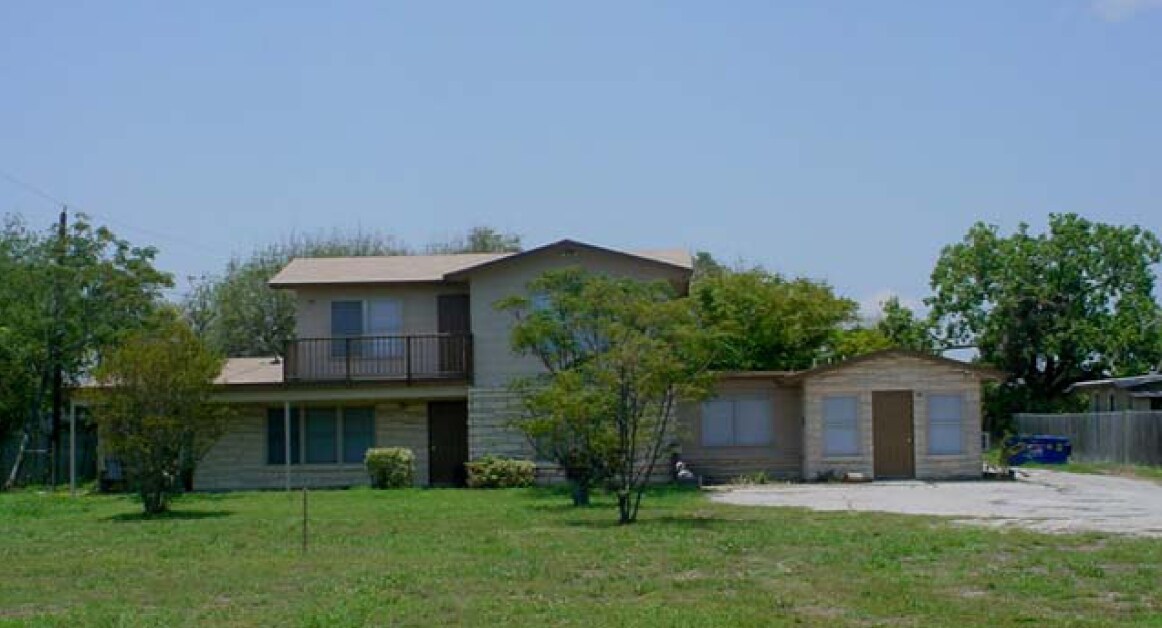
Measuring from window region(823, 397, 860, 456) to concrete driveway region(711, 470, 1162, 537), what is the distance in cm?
150

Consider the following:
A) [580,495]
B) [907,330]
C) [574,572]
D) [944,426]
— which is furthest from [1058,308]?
[574,572]

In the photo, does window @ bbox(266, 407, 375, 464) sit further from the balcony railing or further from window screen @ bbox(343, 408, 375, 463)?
the balcony railing

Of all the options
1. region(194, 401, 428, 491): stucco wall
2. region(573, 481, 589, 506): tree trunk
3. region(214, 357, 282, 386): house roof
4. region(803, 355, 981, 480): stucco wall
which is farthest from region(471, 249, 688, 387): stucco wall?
region(573, 481, 589, 506): tree trunk

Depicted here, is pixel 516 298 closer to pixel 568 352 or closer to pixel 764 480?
pixel 568 352

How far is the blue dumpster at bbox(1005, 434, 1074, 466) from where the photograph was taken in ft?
148

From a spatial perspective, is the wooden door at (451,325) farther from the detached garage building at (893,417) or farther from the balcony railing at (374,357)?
the detached garage building at (893,417)

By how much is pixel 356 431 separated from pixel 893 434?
42.9ft

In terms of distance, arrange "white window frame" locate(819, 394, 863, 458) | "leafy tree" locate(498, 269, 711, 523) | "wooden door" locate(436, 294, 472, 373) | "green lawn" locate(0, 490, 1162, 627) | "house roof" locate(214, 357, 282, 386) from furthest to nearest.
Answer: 1. "house roof" locate(214, 357, 282, 386)
2. "wooden door" locate(436, 294, 472, 373)
3. "white window frame" locate(819, 394, 863, 458)
4. "leafy tree" locate(498, 269, 711, 523)
5. "green lawn" locate(0, 490, 1162, 627)

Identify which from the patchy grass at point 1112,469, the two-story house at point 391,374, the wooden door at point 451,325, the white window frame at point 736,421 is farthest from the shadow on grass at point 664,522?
the patchy grass at point 1112,469

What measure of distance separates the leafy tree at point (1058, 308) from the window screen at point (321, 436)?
28.6m

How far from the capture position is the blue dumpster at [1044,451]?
148 feet

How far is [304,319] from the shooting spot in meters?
38.1

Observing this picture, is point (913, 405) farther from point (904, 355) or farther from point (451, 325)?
point (451, 325)

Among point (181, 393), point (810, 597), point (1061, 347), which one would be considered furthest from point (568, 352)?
point (1061, 347)
